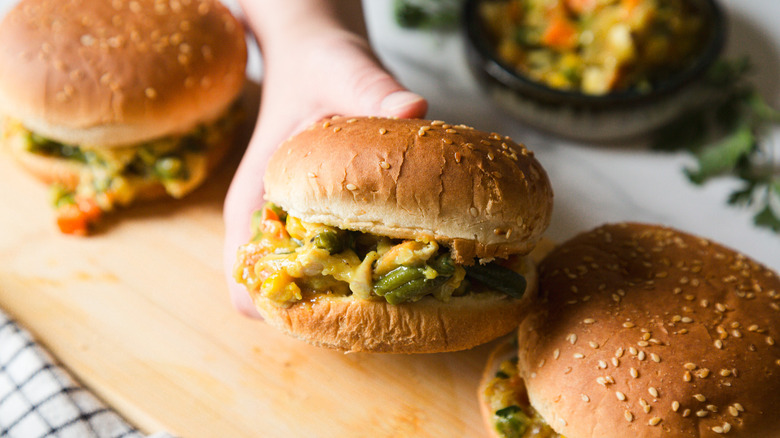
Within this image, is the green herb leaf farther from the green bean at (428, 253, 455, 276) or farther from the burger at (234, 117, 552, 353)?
Result: the green bean at (428, 253, 455, 276)

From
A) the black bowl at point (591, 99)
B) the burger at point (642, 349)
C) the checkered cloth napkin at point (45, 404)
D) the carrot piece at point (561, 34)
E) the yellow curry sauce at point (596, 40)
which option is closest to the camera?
the burger at point (642, 349)

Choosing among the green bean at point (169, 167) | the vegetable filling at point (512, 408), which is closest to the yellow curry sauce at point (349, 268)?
the vegetable filling at point (512, 408)

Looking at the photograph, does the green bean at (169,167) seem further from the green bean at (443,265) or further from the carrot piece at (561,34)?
the carrot piece at (561,34)

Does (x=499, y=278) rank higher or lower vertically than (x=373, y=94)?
lower

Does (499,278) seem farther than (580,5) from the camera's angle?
No

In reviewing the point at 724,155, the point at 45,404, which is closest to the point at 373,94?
the point at 45,404

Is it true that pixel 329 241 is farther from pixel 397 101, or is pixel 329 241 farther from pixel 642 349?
pixel 642 349

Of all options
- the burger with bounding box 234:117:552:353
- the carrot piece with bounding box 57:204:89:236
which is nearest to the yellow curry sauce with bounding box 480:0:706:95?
the burger with bounding box 234:117:552:353
